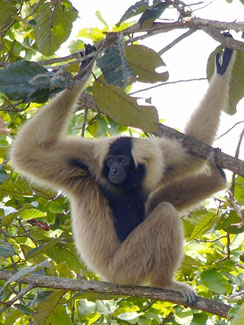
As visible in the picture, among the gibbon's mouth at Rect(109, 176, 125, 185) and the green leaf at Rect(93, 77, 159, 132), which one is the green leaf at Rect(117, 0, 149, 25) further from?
the gibbon's mouth at Rect(109, 176, 125, 185)

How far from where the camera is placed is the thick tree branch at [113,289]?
14.6 feet

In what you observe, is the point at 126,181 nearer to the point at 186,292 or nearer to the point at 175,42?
the point at 186,292

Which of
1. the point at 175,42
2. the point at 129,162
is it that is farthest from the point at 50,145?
the point at 175,42

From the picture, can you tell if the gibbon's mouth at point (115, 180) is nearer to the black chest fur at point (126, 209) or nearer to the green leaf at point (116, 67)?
the black chest fur at point (126, 209)

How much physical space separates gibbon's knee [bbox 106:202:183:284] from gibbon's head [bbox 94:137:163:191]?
1.90 feet

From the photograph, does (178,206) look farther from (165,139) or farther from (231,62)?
(231,62)

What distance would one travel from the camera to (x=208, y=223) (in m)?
6.04

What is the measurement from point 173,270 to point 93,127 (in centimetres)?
272

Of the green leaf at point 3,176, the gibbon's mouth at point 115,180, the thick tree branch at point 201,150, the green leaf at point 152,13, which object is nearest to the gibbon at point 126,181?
the gibbon's mouth at point 115,180

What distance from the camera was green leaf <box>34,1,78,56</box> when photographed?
531cm

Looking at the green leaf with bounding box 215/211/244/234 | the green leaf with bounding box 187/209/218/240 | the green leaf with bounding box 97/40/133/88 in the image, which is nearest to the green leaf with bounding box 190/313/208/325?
the green leaf with bounding box 187/209/218/240

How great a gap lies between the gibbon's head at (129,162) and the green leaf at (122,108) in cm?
154

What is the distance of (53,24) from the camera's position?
17.6 feet

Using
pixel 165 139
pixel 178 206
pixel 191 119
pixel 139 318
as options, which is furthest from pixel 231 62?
pixel 139 318
